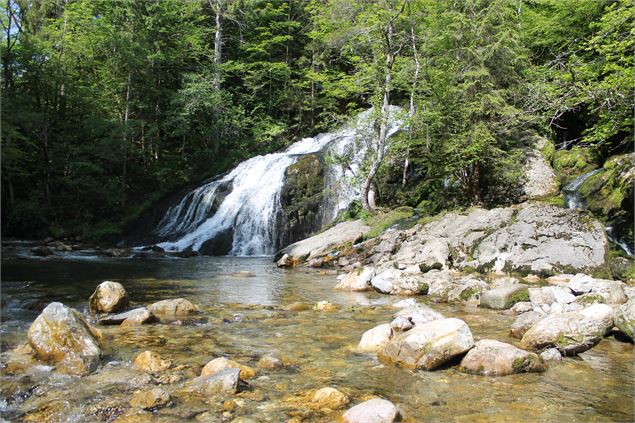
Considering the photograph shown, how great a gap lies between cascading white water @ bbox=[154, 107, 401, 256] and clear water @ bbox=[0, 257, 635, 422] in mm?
10630

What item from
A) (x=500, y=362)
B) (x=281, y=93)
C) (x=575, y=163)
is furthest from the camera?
(x=281, y=93)

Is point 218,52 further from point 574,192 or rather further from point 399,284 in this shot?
point 399,284

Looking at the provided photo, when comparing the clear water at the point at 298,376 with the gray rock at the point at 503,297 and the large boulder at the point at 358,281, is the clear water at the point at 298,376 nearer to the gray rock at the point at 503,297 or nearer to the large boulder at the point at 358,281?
the gray rock at the point at 503,297

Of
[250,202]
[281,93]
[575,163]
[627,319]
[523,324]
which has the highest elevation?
[281,93]

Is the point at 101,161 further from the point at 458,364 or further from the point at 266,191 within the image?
the point at 458,364

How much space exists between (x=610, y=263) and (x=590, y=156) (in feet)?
24.0

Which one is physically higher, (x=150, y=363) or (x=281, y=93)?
(x=281, y=93)

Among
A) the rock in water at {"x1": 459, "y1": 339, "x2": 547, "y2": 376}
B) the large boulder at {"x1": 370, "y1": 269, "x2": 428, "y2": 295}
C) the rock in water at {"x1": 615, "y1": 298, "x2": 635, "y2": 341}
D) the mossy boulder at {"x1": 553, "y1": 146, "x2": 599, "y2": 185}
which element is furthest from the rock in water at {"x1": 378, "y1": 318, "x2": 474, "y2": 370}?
the mossy boulder at {"x1": 553, "y1": 146, "x2": 599, "y2": 185}

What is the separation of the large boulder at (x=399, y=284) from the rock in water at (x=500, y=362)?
182 inches

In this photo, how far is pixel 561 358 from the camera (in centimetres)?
518

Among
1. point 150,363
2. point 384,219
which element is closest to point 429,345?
point 150,363

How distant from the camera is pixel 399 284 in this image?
9.63 m

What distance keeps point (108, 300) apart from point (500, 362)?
6025 mm

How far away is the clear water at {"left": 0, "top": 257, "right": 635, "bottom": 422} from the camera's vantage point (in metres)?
3.83
